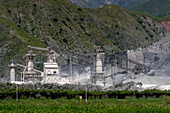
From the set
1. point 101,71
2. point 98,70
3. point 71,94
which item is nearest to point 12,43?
point 98,70

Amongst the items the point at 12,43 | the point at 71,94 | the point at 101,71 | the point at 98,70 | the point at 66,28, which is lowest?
the point at 71,94

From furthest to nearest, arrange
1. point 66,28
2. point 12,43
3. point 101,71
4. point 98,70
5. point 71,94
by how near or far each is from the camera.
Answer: point 66,28
point 12,43
point 101,71
point 98,70
point 71,94

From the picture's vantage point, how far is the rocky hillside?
377 feet

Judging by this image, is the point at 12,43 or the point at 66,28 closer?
the point at 12,43

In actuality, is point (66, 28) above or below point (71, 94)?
above

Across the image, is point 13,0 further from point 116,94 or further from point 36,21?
point 116,94

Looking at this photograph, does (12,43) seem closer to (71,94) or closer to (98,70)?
(98,70)

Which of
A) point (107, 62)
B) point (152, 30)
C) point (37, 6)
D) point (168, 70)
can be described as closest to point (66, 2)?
point (37, 6)

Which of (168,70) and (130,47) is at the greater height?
(130,47)

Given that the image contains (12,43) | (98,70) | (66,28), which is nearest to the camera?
(98,70)

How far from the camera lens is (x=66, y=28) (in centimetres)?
13712

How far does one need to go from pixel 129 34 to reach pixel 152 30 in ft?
60.4

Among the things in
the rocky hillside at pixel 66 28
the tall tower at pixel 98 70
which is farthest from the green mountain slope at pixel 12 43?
the tall tower at pixel 98 70

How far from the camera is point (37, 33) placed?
129 metres
